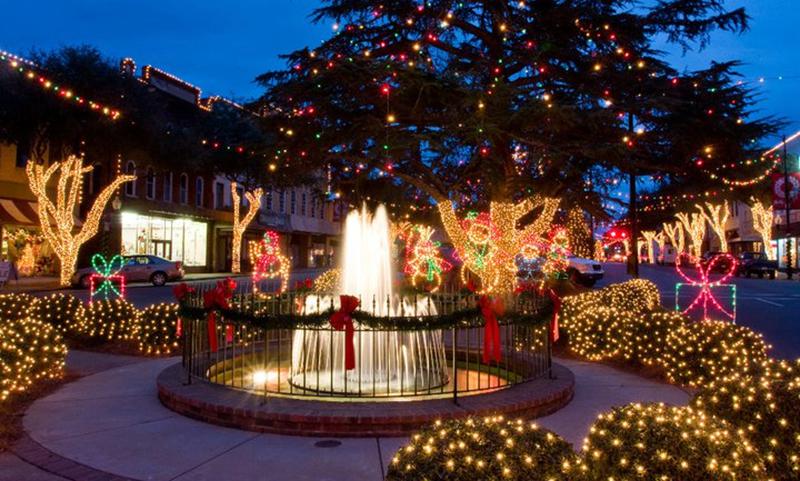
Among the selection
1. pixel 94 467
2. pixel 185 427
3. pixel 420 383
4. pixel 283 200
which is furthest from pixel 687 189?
pixel 283 200

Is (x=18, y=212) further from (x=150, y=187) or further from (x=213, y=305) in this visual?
(x=213, y=305)

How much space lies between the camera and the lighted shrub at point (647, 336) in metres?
9.19

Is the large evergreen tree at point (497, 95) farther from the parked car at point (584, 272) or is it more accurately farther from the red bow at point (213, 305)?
the parked car at point (584, 272)

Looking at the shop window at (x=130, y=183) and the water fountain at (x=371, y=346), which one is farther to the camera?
the shop window at (x=130, y=183)

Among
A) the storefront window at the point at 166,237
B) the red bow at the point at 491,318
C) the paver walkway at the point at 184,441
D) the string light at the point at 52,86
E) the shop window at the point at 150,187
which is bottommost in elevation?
the paver walkway at the point at 184,441

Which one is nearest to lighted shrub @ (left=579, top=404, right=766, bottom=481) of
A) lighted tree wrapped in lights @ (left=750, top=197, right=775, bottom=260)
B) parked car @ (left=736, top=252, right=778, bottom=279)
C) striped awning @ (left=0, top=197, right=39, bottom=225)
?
striped awning @ (left=0, top=197, right=39, bottom=225)

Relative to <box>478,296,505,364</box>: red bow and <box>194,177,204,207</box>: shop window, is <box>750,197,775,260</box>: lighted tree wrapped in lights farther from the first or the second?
<box>478,296,505,364</box>: red bow

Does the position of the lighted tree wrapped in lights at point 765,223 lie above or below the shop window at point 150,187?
below

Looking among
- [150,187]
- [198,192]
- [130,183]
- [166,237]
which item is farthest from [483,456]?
[198,192]

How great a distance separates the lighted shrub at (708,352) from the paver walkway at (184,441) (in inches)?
18.6

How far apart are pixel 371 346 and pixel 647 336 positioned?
4296mm

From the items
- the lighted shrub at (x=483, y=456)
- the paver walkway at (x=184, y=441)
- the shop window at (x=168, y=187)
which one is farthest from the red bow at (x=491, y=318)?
the shop window at (x=168, y=187)

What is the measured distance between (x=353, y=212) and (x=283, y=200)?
123 feet

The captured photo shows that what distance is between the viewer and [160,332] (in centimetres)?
1095
